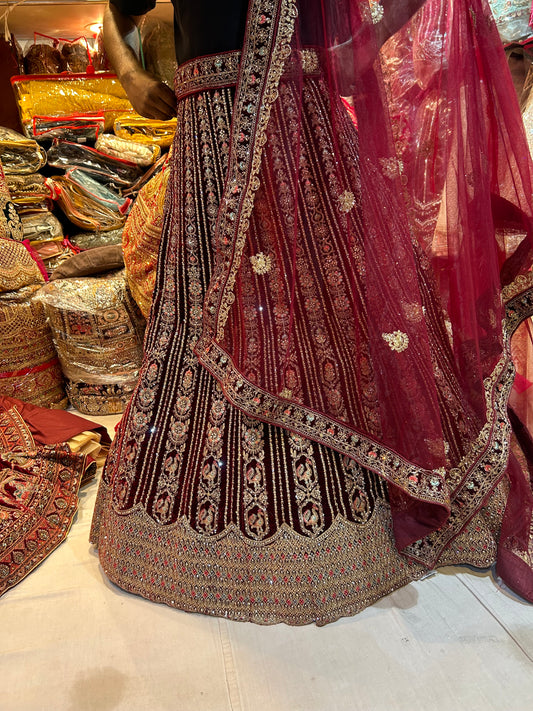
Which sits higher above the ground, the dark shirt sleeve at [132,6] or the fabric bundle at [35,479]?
the dark shirt sleeve at [132,6]

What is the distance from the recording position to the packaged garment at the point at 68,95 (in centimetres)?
245

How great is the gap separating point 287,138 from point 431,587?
0.82 m

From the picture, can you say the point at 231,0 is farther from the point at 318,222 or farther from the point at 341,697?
the point at 341,697

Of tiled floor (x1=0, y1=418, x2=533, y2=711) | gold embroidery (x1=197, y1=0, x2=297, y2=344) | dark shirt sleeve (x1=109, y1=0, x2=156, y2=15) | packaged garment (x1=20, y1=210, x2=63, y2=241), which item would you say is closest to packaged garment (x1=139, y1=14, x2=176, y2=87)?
packaged garment (x1=20, y1=210, x2=63, y2=241)

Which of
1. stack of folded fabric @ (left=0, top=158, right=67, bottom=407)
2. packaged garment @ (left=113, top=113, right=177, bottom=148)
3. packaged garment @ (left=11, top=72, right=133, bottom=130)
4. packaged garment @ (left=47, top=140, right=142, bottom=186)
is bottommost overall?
stack of folded fabric @ (left=0, top=158, right=67, bottom=407)

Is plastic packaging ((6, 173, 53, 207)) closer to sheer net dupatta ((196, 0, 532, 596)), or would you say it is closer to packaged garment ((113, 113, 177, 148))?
packaged garment ((113, 113, 177, 148))

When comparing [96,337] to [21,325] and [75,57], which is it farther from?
[75,57]

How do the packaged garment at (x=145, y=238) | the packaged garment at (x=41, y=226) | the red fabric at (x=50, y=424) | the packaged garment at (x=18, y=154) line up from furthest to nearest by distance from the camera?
1. the packaged garment at (x=41, y=226)
2. the packaged garment at (x=18, y=154)
3. the packaged garment at (x=145, y=238)
4. the red fabric at (x=50, y=424)

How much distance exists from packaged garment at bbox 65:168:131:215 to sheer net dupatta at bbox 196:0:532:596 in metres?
1.65

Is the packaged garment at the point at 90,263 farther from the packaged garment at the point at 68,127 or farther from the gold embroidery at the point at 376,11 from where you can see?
the gold embroidery at the point at 376,11

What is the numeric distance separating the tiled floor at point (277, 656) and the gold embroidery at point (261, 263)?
1.97ft

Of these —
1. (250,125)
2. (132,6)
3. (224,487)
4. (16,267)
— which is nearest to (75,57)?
(16,267)

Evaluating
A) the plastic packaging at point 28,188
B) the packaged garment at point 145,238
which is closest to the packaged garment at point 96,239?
the plastic packaging at point 28,188

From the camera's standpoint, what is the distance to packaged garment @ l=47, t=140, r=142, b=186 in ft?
8.06
